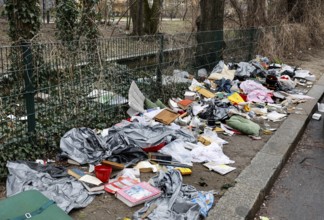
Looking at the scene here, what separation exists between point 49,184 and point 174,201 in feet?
4.17

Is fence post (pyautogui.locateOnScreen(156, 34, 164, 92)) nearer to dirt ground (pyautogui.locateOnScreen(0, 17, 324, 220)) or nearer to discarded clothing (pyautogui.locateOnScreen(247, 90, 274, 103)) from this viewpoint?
dirt ground (pyautogui.locateOnScreen(0, 17, 324, 220))

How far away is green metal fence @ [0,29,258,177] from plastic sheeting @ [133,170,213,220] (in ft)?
5.11

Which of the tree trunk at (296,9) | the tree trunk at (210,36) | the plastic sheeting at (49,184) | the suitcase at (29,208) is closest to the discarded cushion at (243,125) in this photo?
the tree trunk at (210,36)

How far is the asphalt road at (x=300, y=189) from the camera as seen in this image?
355 cm

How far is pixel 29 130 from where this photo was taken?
4055 millimetres

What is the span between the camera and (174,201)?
3289 mm

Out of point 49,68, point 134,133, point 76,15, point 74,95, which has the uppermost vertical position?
point 76,15

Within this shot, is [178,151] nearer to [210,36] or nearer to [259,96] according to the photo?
[259,96]

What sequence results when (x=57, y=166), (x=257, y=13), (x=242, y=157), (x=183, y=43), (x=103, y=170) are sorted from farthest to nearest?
1. (x=257, y=13)
2. (x=183, y=43)
3. (x=242, y=157)
4. (x=57, y=166)
5. (x=103, y=170)

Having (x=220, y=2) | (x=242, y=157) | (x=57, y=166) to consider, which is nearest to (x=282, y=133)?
(x=242, y=157)

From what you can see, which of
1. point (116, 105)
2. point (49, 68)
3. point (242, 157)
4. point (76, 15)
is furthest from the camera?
point (76, 15)

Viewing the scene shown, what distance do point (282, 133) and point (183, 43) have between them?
2673 millimetres

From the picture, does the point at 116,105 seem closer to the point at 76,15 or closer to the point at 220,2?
the point at 76,15

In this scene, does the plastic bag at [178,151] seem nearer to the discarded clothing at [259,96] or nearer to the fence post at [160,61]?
the fence post at [160,61]
